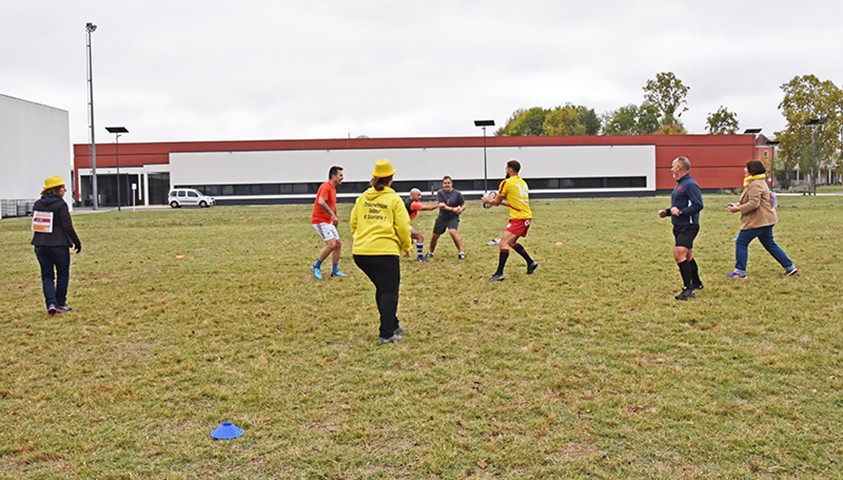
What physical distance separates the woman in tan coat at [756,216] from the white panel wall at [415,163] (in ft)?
A: 163

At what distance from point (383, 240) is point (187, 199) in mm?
51575

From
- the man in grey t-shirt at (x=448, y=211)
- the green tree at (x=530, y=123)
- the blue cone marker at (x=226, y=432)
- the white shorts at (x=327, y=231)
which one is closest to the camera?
the blue cone marker at (x=226, y=432)

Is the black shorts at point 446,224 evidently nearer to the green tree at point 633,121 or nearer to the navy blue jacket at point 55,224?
the navy blue jacket at point 55,224

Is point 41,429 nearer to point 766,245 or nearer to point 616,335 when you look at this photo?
point 616,335

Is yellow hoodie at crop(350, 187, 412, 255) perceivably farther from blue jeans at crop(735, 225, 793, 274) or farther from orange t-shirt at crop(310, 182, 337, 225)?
blue jeans at crop(735, 225, 793, 274)

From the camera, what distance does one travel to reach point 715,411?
15.3 ft

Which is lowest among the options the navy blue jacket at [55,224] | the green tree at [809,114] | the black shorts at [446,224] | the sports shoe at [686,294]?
the sports shoe at [686,294]

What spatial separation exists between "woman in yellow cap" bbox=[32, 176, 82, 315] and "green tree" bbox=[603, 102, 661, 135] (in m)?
93.0

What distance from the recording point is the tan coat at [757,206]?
10031mm

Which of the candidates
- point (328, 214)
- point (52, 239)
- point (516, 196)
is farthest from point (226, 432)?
point (516, 196)

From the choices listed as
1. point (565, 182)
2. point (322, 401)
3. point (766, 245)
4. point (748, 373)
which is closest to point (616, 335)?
point (748, 373)

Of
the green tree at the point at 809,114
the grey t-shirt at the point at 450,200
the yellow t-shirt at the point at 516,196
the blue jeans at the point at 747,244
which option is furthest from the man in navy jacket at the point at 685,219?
the green tree at the point at 809,114

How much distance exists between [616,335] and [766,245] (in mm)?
4733

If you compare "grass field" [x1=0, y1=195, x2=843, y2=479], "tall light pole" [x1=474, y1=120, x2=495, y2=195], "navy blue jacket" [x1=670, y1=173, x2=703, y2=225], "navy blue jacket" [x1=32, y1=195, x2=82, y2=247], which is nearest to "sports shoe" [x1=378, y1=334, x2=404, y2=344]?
"grass field" [x1=0, y1=195, x2=843, y2=479]
